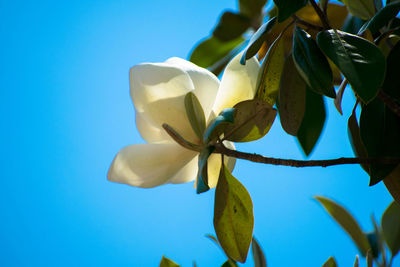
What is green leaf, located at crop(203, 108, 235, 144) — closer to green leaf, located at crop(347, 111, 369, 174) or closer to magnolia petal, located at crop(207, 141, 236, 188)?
magnolia petal, located at crop(207, 141, 236, 188)

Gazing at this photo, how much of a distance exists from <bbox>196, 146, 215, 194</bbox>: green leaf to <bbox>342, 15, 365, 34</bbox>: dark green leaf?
269mm

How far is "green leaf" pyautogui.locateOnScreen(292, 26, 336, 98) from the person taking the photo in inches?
13.7

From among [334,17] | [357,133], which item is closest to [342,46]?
[357,133]

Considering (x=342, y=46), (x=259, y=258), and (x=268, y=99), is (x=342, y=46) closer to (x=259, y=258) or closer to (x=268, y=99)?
(x=268, y=99)

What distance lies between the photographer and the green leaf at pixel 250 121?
40cm

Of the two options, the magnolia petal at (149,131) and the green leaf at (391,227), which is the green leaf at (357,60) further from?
the green leaf at (391,227)

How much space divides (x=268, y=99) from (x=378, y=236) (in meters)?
0.35

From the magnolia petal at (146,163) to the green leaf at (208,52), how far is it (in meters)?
0.26

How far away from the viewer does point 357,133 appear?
46 centimetres

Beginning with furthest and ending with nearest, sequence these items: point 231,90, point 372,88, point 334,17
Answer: point 334,17, point 231,90, point 372,88

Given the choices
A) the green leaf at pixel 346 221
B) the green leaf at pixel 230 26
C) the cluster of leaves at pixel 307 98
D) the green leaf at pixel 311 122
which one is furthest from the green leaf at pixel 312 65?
the green leaf at pixel 346 221

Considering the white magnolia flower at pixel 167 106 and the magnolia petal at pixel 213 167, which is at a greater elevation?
the white magnolia flower at pixel 167 106

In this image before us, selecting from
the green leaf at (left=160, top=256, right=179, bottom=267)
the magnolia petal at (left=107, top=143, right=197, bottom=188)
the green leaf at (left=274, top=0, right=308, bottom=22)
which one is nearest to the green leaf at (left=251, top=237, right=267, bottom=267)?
the green leaf at (left=160, top=256, right=179, bottom=267)

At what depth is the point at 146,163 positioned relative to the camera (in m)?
0.42
